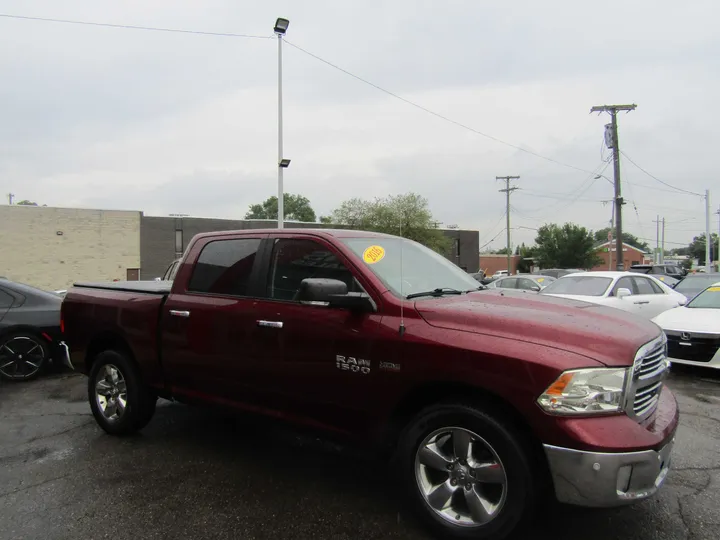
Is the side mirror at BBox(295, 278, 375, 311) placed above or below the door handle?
above

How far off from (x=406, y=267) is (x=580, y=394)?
4.91 feet

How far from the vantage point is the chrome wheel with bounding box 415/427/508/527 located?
2646mm

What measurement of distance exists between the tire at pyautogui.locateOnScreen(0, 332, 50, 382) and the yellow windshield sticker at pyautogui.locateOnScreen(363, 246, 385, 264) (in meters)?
5.93

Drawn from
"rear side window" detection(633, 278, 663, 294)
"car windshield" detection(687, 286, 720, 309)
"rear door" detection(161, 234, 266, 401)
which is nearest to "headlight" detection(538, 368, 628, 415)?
"rear door" detection(161, 234, 266, 401)

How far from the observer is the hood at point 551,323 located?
8.45 ft

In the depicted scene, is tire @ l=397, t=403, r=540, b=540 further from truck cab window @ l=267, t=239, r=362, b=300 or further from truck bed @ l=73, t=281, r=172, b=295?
truck bed @ l=73, t=281, r=172, b=295

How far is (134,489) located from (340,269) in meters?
2.12

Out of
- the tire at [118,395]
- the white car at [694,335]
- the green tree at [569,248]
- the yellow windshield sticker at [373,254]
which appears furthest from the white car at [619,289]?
the green tree at [569,248]

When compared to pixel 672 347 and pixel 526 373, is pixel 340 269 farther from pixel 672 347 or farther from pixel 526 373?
pixel 672 347

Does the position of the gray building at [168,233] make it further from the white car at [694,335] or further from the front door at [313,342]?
the front door at [313,342]

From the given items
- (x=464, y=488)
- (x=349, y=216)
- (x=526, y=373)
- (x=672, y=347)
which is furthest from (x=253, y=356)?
(x=349, y=216)

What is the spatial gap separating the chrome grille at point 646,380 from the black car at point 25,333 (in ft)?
24.2

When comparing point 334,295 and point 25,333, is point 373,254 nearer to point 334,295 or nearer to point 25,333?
point 334,295

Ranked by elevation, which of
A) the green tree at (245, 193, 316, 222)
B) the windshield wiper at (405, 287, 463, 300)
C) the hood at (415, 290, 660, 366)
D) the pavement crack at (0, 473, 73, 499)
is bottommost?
the pavement crack at (0, 473, 73, 499)
